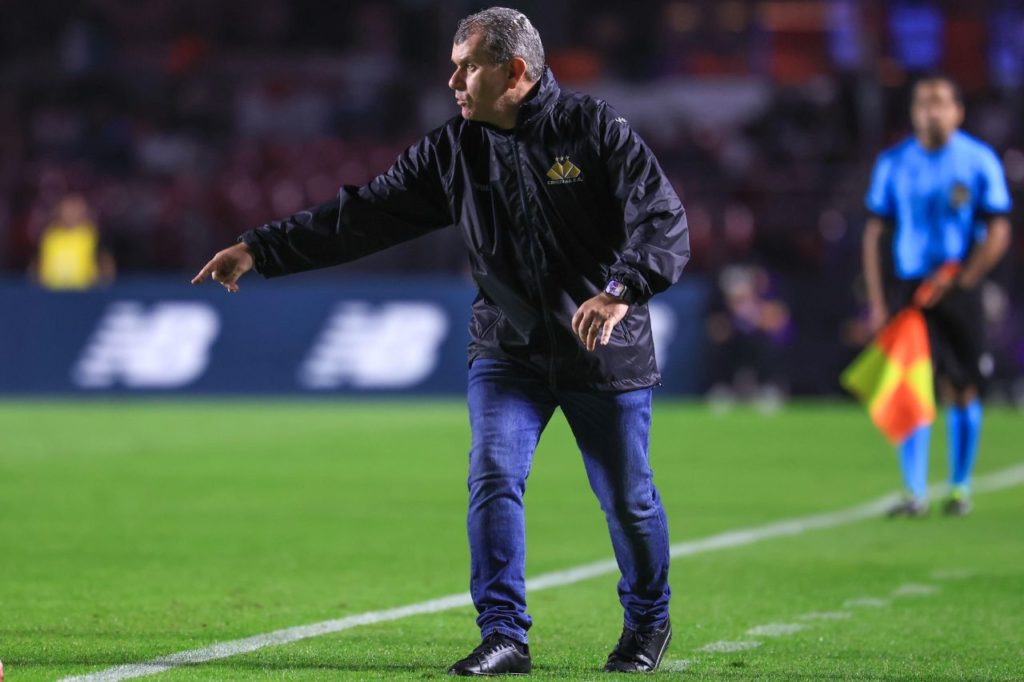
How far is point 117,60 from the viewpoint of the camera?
1305 inches

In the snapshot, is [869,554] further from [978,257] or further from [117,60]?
[117,60]

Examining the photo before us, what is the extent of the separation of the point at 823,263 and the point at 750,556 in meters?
13.8

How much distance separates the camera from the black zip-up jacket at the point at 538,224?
5.41 m

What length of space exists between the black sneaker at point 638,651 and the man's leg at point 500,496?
30cm

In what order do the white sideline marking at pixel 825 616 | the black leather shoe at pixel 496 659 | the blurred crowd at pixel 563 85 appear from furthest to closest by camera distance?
1. the blurred crowd at pixel 563 85
2. the white sideline marking at pixel 825 616
3. the black leather shoe at pixel 496 659

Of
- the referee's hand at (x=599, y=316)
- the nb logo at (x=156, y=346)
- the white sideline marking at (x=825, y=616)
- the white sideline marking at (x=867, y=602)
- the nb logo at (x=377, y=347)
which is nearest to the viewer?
the referee's hand at (x=599, y=316)

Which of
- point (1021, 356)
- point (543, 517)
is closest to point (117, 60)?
point (1021, 356)

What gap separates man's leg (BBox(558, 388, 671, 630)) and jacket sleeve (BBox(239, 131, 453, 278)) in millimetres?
748

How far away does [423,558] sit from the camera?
342 inches

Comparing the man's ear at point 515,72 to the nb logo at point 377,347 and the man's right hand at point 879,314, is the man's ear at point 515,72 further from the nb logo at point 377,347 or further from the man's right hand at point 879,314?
the nb logo at point 377,347

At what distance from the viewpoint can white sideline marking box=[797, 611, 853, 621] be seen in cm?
684

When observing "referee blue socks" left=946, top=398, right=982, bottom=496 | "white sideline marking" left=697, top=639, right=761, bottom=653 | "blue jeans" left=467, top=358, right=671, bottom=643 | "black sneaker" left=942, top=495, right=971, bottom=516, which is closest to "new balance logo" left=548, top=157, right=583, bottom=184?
"blue jeans" left=467, top=358, right=671, bottom=643

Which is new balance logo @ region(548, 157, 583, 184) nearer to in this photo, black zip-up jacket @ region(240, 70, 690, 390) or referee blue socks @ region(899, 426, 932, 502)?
black zip-up jacket @ region(240, 70, 690, 390)

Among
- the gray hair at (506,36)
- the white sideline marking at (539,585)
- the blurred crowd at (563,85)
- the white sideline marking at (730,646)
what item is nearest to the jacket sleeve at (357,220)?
the gray hair at (506,36)
